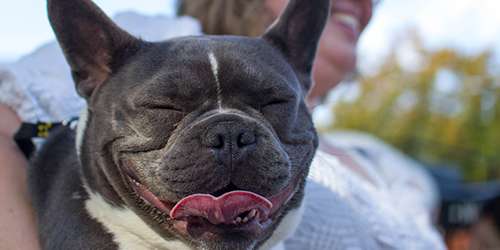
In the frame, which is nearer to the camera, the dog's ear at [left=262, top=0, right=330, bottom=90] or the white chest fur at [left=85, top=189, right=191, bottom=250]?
the white chest fur at [left=85, top=189, right=191, bottom=250]

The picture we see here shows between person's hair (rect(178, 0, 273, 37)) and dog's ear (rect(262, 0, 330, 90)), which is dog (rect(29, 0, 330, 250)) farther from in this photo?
person's hair (rect(178, 0, 273, 37))

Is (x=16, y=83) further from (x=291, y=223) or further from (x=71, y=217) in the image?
(x=291, y=223)

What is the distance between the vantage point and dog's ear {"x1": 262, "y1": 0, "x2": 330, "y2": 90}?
1823mm

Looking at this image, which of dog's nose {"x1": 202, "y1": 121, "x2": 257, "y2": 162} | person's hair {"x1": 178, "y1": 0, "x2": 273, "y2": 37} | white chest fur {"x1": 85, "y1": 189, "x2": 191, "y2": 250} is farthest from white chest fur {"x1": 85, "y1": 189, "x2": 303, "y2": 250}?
person's hair {"x1": 178, "y1": 0, "x2": 273, "y2": 37}

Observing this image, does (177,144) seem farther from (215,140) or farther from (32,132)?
(32,132)

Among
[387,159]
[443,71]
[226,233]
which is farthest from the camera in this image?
[443,71]

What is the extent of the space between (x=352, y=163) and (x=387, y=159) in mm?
617

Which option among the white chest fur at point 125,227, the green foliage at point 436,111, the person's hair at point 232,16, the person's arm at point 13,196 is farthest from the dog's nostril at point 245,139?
the green foliage at point 436,111

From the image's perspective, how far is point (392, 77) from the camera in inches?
547

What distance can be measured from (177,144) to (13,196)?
0.55 metres

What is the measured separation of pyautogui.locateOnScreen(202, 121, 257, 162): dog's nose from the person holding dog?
21.3 inches

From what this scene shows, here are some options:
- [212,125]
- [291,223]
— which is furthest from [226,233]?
[291,223]

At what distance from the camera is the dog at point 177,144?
4.82 ft

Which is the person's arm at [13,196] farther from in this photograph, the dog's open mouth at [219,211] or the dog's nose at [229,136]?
the dog's nose at [229,136]
